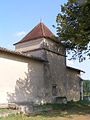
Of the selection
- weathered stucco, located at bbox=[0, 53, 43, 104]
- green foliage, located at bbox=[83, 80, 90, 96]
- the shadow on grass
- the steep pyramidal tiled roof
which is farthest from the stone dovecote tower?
green foliage, located at bbox=[83, 80, 90, 96]

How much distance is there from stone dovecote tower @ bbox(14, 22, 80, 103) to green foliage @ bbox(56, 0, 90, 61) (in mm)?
4564

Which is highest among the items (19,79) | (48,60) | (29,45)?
(29,45)

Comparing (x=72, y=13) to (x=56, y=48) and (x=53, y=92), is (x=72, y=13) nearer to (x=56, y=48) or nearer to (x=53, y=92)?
(x=56, y=48)

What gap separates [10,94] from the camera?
21.2m

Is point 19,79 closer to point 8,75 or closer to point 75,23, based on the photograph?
point 8,75

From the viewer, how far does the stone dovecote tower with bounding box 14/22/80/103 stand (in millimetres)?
25828

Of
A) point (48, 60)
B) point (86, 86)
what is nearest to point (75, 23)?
point (48, 60)

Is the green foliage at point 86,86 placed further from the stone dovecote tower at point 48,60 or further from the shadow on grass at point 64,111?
the shadow on grass at point 64,111

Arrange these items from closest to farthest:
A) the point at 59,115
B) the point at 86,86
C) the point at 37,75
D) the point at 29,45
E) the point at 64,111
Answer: the point at 59,115, the point at 64,111, the point at 37,75, the point at 29,45, the point at 86,86

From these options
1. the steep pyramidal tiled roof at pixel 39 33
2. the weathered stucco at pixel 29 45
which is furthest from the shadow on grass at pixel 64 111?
the steep pyramidal tiled roof at pixel 39 33

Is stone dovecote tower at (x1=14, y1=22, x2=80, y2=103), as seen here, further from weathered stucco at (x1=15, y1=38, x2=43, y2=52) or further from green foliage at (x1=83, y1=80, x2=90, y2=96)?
green foliage at (x1=83, y1=80, x2=90, y2=96)

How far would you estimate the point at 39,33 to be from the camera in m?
27.5

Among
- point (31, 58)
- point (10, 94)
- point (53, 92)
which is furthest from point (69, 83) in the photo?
point (10, 94)

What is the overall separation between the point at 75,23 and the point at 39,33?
6689 millimetres
